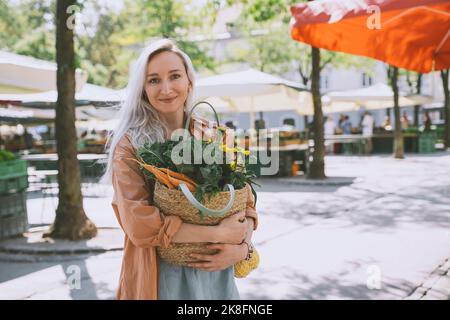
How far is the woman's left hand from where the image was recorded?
172 cm

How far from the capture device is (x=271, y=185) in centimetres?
1330

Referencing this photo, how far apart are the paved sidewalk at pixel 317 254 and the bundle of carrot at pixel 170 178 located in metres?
3.27

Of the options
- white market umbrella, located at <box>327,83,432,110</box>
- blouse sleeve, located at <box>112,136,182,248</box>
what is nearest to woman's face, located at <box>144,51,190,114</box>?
blouse sleeve, located at <box>112,136,182,248</box>

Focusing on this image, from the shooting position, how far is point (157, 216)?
1.63m

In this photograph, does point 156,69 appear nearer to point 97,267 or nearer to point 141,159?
point 141,159

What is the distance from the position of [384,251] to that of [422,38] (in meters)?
2.53

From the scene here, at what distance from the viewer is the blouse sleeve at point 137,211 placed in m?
1.63

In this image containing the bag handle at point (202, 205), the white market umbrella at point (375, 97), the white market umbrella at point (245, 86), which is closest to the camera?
the bag handle at point (202, 205)

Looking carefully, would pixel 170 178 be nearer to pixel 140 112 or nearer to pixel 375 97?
pixel 140 112

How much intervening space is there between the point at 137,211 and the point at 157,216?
6 centimetres

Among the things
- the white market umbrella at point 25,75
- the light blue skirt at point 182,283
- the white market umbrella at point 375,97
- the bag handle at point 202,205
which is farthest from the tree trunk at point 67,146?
the white market umbrella at point 375,97

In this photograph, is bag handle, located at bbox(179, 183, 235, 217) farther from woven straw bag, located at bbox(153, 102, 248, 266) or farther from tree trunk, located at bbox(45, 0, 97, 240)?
tree trunk, located at bbox(45, 0, 97, 240)

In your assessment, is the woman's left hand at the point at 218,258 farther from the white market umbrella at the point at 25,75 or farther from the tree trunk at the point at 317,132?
the tree trunk at the point at 317,132
